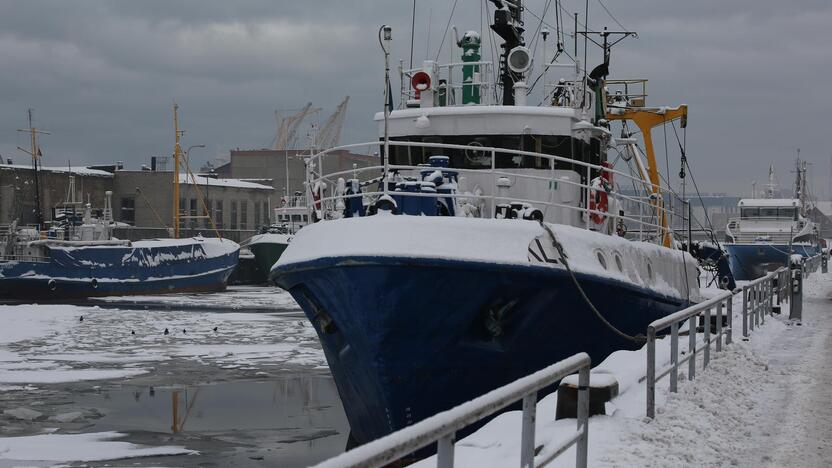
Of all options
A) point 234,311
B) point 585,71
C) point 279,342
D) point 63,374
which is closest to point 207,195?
point 234,311

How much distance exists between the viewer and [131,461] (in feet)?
36.6

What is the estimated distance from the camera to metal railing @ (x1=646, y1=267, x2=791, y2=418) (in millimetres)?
8172

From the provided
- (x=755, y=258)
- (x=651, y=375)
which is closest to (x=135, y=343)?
(x=651, y=375)

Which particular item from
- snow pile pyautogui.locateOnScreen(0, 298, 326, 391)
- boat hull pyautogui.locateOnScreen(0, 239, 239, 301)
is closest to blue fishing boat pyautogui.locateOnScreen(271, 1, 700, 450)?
snow pile pyautogui.locateOnScreen(0, 298, 326, 391)

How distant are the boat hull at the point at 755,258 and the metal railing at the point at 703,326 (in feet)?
66.1

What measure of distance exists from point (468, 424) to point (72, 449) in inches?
348

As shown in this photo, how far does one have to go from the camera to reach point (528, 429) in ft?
16.8

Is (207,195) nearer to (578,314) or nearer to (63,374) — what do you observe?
(63,374)

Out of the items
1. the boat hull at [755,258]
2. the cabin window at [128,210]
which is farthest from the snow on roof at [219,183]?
the boat hull at [755,258]

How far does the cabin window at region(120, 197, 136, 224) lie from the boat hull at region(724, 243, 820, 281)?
44943 millimetres

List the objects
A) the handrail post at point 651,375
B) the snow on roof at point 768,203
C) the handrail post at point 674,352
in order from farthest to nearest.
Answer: the snow on roof at point 768,203
the handrail post at point 674,352
the handrail post at point 651,375

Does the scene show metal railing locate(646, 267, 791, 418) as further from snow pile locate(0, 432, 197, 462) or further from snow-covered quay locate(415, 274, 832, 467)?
snow pile locate(0, 432, 197, 462)

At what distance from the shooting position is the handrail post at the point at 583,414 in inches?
247

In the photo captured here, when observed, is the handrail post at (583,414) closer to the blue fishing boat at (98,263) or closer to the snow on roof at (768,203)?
the blue fishing boat at (98,263)
